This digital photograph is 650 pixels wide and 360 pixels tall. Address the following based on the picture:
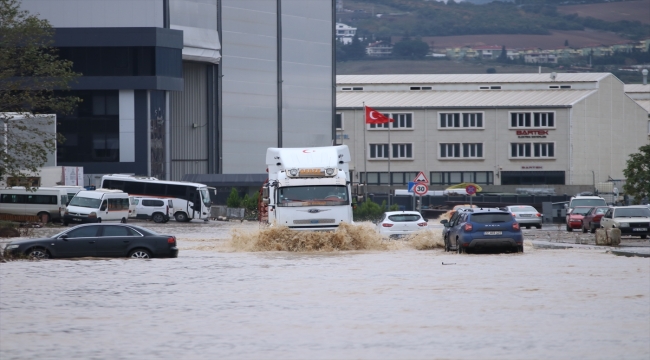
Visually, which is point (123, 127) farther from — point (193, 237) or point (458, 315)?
point (458, 315)

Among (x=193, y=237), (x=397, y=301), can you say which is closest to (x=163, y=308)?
(x=397, y=301)

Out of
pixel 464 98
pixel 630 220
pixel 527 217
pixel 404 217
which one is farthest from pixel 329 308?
pixel 464 98

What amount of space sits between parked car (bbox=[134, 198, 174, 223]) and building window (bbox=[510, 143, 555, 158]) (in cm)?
4652

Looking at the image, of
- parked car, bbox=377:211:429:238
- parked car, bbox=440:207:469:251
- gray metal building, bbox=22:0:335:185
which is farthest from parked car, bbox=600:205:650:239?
gray metal building, bbox=22:0:335:185

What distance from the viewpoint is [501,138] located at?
10281cm

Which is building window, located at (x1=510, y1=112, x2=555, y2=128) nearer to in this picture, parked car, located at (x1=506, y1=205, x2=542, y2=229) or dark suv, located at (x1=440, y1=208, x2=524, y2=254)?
parked car, located at (x1=506, y1=205, x2=542, y2=229)

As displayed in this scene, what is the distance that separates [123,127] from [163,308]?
2412 inches

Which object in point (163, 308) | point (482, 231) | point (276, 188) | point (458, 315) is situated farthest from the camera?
point (276, 188)

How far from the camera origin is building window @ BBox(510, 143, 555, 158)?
102 metres

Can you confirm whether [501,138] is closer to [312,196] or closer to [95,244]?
[312,196]

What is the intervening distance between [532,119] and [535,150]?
3096mm

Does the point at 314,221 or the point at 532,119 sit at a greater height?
the point at 532,119

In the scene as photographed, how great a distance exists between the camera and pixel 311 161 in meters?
35.2

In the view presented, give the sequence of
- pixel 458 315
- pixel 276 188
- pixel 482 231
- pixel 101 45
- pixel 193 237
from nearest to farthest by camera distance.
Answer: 1. pixel 458 315
2. pixel 482 231
3. pixel 276 188
4. pixel 193 237
5. pixel 101 45
